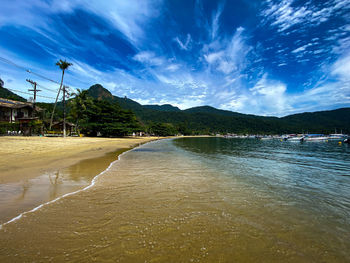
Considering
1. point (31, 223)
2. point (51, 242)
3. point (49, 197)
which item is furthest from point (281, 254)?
point (49, 197)

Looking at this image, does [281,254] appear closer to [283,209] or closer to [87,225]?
[283,209]

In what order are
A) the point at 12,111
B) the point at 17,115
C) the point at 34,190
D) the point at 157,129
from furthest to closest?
the point at 157,129, the point at 17,115, the point at 12,111, the point at 34,190

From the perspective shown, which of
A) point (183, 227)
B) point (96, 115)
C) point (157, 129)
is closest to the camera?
point (183, 227)

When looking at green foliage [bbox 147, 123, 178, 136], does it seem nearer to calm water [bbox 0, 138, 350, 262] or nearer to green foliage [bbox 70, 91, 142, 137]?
green foliage [bbox 70, 91, 142, 137]

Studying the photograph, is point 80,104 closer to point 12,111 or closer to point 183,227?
point 12,111

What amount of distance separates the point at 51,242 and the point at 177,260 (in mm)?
2434

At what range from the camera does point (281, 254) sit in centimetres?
299

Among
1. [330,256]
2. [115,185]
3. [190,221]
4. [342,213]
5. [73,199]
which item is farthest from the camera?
[115,185]

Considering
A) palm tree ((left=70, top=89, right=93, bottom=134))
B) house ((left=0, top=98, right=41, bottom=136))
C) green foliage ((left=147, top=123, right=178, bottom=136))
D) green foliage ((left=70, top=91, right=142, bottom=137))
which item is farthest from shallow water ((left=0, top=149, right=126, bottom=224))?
green foliage ((left=147, top=123, right=178, bottom=136))

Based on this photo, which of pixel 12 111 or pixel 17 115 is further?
pixel 17 115

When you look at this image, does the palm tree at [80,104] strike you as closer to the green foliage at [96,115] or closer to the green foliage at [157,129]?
the green foliage at [96,115]

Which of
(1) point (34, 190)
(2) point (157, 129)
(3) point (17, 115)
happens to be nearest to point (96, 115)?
(3) point (17, 115)

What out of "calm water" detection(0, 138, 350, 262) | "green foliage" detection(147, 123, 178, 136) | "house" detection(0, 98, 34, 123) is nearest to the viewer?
"calm water" detection(0, 138, 350, 262)

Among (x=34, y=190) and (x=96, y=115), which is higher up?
(x=96, y=115)
